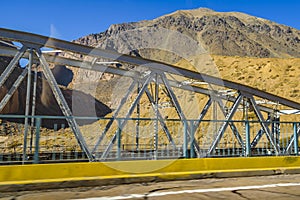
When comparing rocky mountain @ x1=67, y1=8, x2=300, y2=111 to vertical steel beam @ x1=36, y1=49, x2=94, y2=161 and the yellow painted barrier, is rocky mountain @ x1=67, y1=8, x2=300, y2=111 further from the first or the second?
the yellow painted barrier

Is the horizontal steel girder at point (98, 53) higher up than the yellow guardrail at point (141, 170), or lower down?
higher up

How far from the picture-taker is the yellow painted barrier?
7.52m

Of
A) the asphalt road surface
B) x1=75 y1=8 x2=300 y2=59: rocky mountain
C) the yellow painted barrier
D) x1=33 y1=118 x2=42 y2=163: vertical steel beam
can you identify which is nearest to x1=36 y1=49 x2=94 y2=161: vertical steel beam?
x1=33 y1=118 x2=42 y2=163: vertical steel beam

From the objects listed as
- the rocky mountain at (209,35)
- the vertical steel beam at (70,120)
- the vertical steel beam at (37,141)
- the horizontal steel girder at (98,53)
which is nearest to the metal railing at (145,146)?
the vertical steel beam at (37,141)

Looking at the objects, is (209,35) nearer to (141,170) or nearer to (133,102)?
(133,102)

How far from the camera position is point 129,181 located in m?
8.10

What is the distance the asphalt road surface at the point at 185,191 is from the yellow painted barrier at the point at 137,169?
14.7 inches

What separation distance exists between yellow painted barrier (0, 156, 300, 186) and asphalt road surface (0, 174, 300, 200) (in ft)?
1.22

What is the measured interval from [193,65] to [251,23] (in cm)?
12779

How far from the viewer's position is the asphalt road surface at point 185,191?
6441 millimetres

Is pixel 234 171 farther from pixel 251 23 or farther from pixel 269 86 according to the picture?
pixel 251 23

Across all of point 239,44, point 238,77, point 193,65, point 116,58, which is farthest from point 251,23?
point 116,58

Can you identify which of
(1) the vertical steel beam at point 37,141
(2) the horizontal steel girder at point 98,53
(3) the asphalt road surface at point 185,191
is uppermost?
(2) the horizontal steel girder at point 98,53

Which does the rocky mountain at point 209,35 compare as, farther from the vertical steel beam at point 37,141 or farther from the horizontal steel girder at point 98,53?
the vertical steel beam at point 37,141
